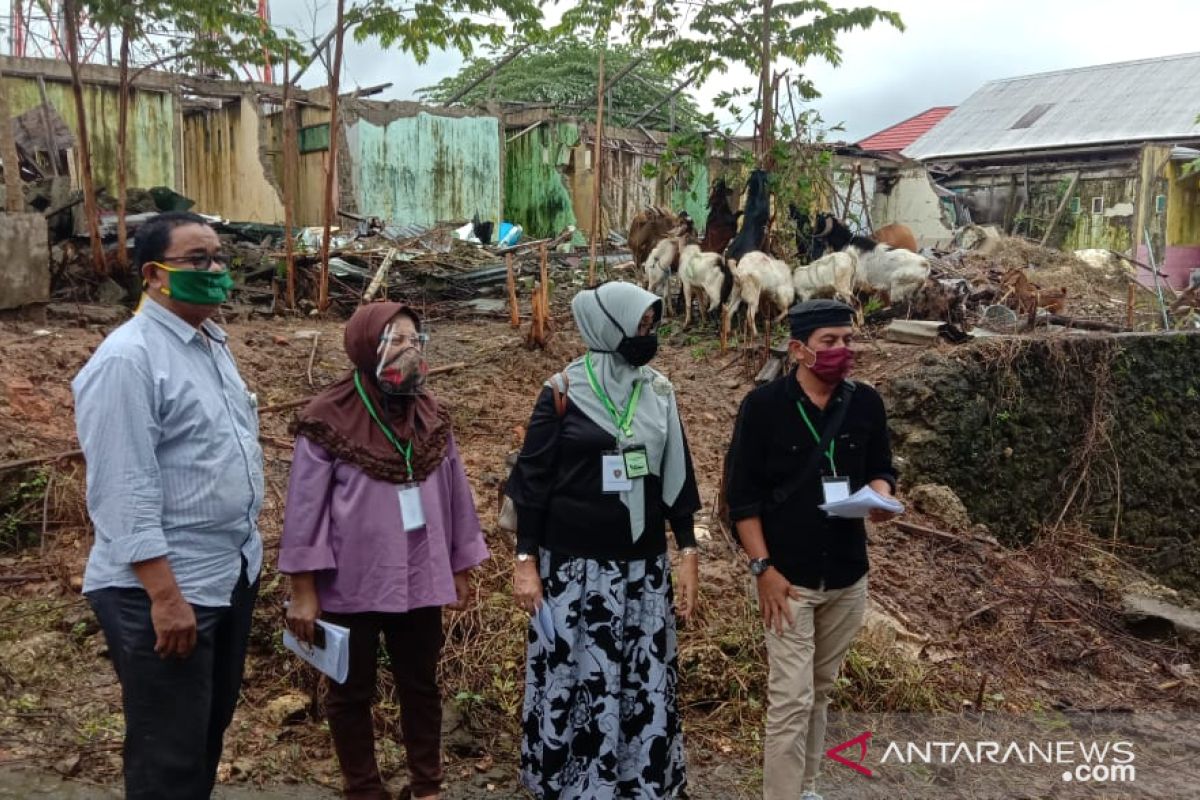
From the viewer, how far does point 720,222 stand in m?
10.6

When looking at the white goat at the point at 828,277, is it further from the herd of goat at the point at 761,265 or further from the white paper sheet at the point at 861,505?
the white paper sheet at the point at 861,505

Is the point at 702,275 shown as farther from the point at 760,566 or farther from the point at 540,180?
the point at 540,180

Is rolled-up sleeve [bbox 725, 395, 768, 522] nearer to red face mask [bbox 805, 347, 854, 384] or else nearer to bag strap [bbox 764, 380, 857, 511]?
bag strap [bbox 764, 380, 857, 511]

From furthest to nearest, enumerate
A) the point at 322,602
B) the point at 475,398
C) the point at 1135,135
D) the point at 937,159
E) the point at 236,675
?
the point at 937,159
the point at 1135,135
the point at 475,398
the point at 322,602
the point at 236,675

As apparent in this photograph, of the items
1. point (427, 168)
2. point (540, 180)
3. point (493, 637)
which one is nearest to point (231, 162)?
point (427, 168)

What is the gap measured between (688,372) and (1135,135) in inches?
650

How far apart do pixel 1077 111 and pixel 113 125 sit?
20.7 meters

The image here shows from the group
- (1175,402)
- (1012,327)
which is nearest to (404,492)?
(1012,327)

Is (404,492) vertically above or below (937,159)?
below

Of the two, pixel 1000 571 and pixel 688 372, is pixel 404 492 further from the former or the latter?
pixel 688 372

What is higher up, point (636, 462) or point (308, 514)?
point (636, 462)

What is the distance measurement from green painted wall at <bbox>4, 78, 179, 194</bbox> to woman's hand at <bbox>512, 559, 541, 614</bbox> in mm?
A: 11363

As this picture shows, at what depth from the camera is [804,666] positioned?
11.0ft

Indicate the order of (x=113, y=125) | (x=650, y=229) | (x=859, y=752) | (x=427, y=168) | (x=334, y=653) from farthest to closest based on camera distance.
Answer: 1. (x=427, y=168)
2. (x=113, y=125)
3. (x=650, y=229)
4. (x=859, y=752)
5. (x=334, y=653)
